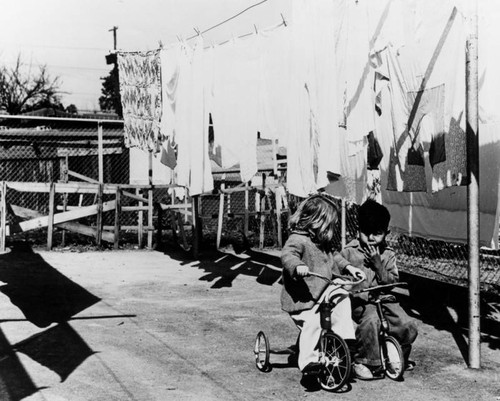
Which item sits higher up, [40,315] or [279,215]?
[279,215]

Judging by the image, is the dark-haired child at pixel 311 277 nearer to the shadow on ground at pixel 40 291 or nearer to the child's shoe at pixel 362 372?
the child's shoe at pixel 362 372

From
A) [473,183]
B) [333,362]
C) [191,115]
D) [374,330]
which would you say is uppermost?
[191,115]

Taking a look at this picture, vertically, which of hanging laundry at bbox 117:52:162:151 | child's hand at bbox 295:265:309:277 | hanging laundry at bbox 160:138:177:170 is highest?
hanging laundry at bbox 117:52:162:151

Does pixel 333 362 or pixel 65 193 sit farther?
pixel 65 193

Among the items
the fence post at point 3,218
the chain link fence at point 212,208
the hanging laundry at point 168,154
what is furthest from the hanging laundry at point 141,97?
the fence post at point 3,218

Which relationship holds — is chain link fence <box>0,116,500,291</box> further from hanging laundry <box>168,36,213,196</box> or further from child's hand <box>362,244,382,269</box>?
child's hand <box>362,244,382,269</box>

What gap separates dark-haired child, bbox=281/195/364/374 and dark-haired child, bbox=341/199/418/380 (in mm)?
216

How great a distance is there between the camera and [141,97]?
34.8ft

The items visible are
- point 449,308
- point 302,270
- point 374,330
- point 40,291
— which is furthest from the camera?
point 40,291

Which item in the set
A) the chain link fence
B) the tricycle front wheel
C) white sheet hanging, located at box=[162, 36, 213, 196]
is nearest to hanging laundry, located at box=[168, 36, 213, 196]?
white sheet hanging, located at box=[162, 36, 213, 196]

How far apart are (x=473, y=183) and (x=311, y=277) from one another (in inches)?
58.3

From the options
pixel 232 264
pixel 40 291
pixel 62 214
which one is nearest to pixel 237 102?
pixel 40 291

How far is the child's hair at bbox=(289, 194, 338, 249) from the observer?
16.1ft

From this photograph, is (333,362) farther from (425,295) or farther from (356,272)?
(425,295)
